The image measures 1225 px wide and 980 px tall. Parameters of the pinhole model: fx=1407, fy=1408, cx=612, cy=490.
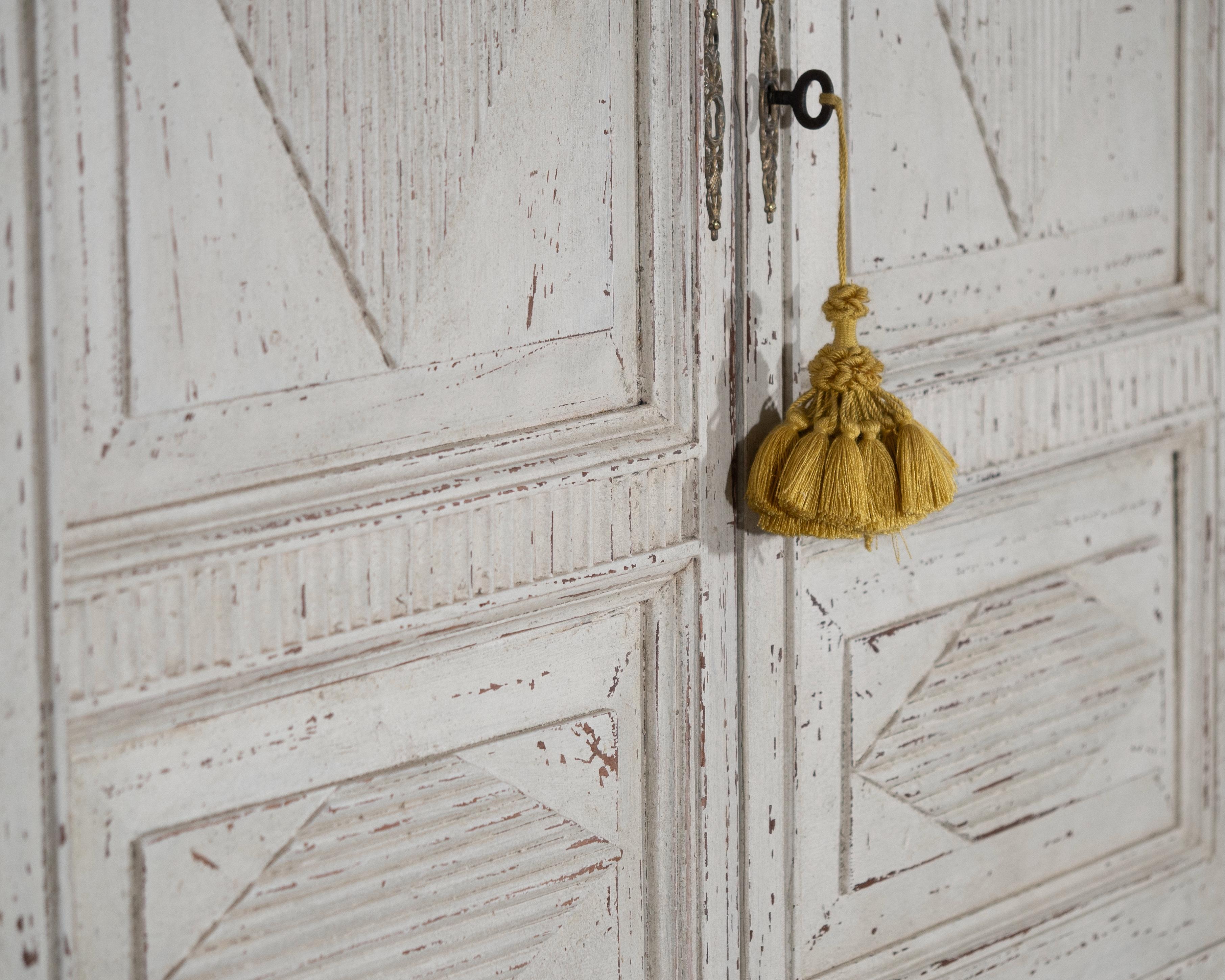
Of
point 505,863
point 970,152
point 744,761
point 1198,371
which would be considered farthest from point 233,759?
point 1198,371

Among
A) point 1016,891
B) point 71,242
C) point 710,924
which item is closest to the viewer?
point 71,242

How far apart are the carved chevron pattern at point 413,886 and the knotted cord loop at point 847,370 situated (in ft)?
1.21

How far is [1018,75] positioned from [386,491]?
2.22 ft

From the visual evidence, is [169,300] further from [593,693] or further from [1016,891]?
[1016,891]

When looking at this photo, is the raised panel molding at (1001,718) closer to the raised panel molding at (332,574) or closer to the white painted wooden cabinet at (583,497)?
the white painted wooden cabinet at (583,497)

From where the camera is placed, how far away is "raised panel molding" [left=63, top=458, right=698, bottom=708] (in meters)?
0.80

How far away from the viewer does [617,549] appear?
1.00 metres

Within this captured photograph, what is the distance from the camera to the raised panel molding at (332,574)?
0.80 meters

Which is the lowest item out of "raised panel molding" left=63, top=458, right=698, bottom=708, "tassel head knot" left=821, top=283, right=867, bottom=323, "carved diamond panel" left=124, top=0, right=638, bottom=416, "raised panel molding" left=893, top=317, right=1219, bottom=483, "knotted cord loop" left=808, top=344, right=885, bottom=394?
"raised panel molding" left=63, top=458, right=698, bottom=708

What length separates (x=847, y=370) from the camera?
1.03 m

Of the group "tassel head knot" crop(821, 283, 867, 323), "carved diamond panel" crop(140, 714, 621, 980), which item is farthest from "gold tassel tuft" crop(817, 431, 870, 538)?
"carved diamond panel" crop(140, 714, 621, 980)

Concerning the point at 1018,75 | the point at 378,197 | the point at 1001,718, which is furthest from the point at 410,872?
the point at 1018,75

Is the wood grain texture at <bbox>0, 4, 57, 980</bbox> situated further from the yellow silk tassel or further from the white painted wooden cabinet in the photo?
the yellow silk tassel

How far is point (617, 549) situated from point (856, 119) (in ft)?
1.30
